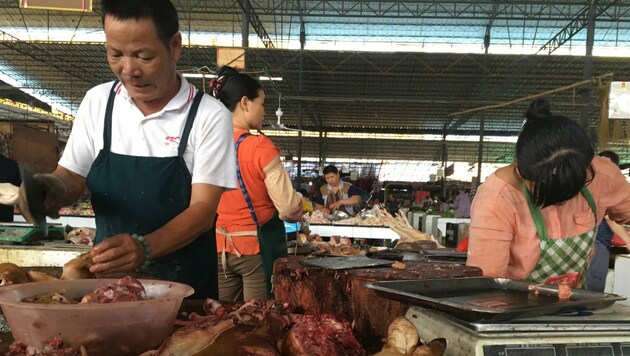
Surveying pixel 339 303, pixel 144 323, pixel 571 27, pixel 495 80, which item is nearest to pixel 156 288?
pixel 144 323

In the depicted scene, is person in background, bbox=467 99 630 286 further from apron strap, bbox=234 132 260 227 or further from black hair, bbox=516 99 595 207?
apron strap, bbox=234 132 260 227

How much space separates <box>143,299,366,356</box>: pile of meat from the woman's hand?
10.0 inches

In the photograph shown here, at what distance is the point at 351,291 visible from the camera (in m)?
1.54

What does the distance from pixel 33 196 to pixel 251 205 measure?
175 cm

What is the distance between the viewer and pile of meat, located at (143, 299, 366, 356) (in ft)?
2.82

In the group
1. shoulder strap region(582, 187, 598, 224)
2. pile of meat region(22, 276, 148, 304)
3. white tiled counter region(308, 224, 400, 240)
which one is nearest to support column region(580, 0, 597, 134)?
white tiled counter region(308, 224, 400, 240)

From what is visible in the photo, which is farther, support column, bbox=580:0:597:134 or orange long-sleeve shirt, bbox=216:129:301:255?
support column, bbox=580:0:597:134

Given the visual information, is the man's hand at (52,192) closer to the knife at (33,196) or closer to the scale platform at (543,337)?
the knife at (33,196)

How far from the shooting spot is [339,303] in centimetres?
160

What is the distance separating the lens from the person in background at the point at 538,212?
2.00 meters

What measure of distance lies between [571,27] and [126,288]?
16891mm

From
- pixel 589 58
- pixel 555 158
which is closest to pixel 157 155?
pixel 555 158

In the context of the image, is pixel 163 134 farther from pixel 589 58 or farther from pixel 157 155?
pixel 589 58

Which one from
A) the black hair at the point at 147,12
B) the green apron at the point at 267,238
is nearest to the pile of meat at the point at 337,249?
the green apron at the point at 267,238
